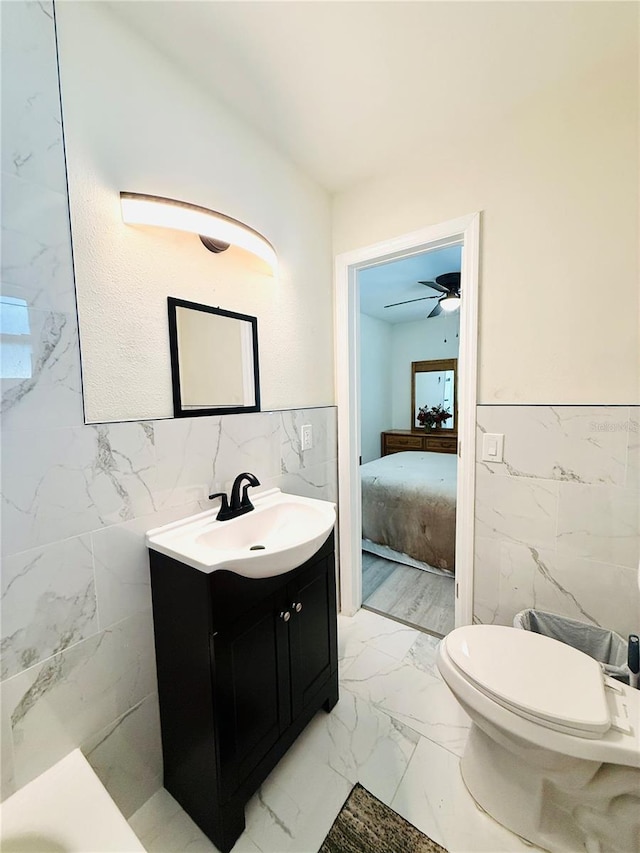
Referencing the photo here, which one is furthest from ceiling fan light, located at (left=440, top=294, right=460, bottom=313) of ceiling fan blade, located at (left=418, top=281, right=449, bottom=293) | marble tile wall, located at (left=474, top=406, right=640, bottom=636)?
marble tile wall, located at (left=474, top=406, right=640, bottom=636)

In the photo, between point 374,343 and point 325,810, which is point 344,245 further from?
point 374,343

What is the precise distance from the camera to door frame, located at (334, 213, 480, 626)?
5.02 feet

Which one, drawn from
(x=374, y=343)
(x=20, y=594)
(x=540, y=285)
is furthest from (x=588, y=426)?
(x=374, y=343)

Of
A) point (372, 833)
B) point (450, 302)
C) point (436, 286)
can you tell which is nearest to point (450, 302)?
point (450, 302)

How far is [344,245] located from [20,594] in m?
1.99

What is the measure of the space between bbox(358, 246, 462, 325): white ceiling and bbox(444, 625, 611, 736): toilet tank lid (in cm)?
210

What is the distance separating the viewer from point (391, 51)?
1128mm

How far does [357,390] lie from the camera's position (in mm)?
2016

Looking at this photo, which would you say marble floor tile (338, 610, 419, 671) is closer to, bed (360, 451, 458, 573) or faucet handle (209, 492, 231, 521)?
bed (360, 451, 458, 573)

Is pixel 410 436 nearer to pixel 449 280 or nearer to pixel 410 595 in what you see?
pixel 449 280

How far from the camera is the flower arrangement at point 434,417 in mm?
4748

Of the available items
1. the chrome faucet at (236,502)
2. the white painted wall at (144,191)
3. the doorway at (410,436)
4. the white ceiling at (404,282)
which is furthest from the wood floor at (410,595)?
the white ceiling at (404,282)

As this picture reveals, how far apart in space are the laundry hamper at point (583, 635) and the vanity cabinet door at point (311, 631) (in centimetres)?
80

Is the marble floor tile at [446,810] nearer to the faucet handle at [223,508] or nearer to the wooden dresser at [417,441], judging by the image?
the faucet handle at [223,508]
